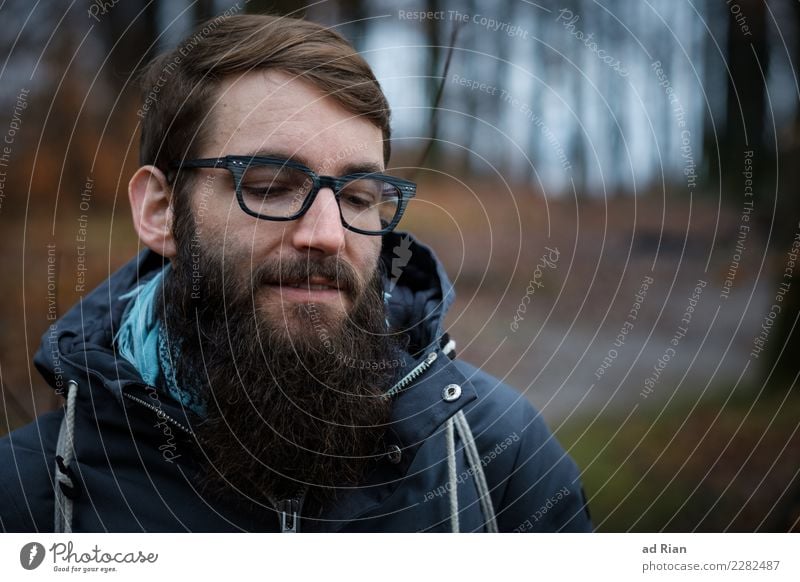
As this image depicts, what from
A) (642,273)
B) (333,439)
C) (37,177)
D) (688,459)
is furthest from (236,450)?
(688,459)

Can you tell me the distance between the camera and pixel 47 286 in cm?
167

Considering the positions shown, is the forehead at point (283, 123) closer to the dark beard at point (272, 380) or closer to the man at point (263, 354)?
the man at point (263, 354)

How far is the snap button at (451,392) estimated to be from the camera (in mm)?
1226

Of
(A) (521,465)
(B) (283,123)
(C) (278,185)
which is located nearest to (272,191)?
(C) (278,185)

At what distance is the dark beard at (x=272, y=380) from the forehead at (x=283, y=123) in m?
0.19

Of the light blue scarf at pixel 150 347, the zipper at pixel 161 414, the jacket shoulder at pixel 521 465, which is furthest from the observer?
the jacket shoulder at pixel 521 465

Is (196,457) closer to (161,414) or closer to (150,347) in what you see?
(161,414)

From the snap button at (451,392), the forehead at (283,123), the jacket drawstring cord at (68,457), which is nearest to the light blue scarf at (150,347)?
the jacket drawstring cord at (68,457)

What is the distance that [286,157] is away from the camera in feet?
3.97

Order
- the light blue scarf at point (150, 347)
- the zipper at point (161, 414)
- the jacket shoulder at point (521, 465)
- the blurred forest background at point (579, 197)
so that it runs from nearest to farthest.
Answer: the zipper at point (161, 414)
the light blue scarf at point (150, 347)
the jacket shoulder at point (521, 465)
the blurred forest background at point (579, 197)

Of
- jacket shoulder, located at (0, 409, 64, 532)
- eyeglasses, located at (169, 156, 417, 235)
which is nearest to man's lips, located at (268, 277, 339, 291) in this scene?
eyeglasses, located at (169, 156, 417, 235)

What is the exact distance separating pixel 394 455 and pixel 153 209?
0.69m

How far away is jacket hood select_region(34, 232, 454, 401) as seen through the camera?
3.92 ft
